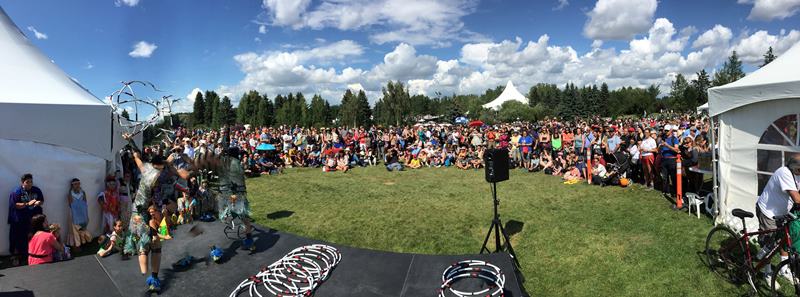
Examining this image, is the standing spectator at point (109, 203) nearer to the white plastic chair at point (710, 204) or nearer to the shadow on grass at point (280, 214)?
the shadow on grass at point (280, 214)

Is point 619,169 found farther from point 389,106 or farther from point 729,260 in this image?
point 389,106

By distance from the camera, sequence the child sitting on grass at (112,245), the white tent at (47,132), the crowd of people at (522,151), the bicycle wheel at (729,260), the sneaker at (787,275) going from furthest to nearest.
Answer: the crowd of people at (522,151) < the white tent at (47,132) < the child sitting on grass at (112,245) < the bicycle wheel at (729,260) < the sneaker at (787,275)

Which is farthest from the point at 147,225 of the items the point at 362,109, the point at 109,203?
the point at 362,109

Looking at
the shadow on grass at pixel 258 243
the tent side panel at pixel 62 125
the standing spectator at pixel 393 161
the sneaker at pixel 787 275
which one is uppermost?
the tent side panel at pixel 62 125

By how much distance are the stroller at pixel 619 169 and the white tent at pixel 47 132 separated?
37.0ft

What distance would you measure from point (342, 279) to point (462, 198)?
17.4 ft

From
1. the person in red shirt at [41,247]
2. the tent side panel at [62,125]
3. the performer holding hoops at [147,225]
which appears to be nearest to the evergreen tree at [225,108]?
the tent side panel at [62,125]

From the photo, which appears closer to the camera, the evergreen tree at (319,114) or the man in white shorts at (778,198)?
the man in white shorts at (778,198)

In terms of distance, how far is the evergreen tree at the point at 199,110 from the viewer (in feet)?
179

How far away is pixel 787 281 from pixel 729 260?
0.60 meters

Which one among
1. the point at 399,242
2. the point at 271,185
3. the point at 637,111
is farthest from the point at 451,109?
the point at 399,242

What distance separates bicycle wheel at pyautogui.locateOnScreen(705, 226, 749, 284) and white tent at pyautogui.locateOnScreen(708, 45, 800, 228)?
1.39 m

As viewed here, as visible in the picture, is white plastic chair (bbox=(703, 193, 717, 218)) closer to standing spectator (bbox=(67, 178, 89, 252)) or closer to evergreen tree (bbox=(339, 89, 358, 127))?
standing spectator (bbox=(67, 178, 89, 252))

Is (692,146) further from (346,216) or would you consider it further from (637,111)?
(637,111)
